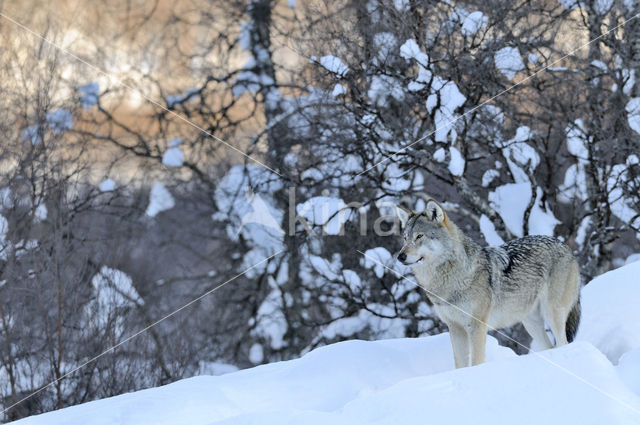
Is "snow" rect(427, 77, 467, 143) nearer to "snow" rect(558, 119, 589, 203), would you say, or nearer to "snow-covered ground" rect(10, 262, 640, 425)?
"snow" rect(558, 119, 589, 203)

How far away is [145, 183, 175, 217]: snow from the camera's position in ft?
A: 65.6

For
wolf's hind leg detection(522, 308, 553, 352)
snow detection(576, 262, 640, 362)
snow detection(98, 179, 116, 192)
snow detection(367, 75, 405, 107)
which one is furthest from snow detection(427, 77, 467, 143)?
snow detection(98, 179, 116, 192)

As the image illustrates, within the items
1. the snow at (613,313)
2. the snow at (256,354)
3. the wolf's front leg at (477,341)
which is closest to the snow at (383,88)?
the snow at (613,313)

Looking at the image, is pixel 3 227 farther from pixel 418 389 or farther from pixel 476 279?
pixel 418 389

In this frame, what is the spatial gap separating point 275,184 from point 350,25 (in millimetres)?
5241

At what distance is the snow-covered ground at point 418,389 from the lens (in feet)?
12.7

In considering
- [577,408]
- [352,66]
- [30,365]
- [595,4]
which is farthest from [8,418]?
[595,4]

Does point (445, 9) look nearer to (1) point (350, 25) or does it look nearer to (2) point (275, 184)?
(1) point (350, 25)

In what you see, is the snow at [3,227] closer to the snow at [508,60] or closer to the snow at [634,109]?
the snow at [508,60]

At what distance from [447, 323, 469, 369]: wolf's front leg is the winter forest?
189 inches

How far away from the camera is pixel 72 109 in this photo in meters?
17.9

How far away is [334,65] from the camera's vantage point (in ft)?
34.6

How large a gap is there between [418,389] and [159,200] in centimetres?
1705

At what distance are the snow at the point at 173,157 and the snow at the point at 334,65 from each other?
10.3 m
